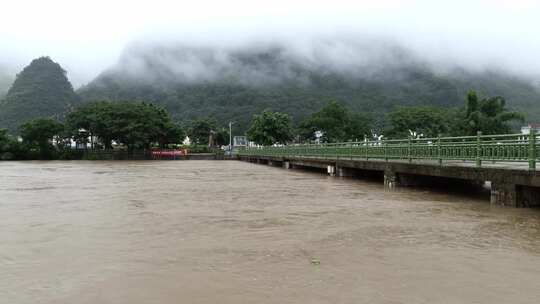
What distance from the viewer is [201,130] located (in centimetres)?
10412

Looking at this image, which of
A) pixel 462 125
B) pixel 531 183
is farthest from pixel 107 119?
pixel 531 183

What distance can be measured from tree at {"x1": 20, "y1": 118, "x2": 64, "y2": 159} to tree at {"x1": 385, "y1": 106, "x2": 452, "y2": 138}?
4601 cm

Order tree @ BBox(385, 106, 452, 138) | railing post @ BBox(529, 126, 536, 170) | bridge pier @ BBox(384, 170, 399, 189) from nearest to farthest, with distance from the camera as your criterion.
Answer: railing post @ BBox(529, 126, 536, 170) < bridge pier @ BBox(384, 170, 399, 189) < tree @ BBox(385, 106, 452, 138)

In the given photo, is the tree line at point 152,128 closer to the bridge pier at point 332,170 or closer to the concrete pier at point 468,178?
the bridge pier at point 332,170

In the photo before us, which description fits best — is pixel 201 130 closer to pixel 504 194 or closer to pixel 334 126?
pixel 334 126

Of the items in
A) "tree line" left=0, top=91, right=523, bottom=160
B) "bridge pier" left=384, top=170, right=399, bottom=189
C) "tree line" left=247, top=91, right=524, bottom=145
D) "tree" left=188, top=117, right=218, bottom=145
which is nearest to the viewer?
"bridge pier" left=384, top=170, right=399, bottom=189

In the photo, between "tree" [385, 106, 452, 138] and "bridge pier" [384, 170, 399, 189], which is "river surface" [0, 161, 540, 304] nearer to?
"bridge pier" [384, 170, 399, 189]

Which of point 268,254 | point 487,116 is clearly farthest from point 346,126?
point 268,254

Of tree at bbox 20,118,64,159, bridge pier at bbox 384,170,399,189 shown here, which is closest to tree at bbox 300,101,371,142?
tree at bbox 20,118,64,159

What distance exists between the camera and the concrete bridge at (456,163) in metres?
11.1

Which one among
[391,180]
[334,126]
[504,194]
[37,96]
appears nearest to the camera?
[504,194]

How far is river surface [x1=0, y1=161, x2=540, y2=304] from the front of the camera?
4.84m

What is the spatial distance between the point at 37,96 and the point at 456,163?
11716cm

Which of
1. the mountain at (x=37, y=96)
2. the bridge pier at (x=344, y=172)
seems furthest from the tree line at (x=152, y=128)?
the bridge pier at (x=344, y=172)
